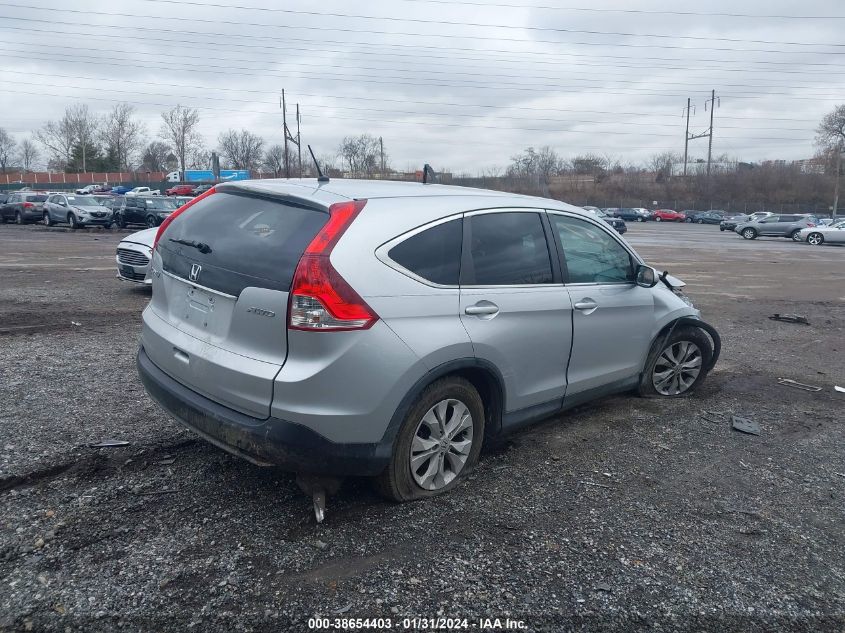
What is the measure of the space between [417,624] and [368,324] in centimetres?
135

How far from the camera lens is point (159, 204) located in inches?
1205

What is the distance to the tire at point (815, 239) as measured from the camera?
36594mm

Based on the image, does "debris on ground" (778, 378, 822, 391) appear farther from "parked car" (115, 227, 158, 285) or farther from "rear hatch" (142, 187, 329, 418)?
"parked car" (115, 227, 158, 285)

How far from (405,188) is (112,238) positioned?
25.1 meters

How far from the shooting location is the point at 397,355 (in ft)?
11.1

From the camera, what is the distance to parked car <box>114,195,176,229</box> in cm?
3016

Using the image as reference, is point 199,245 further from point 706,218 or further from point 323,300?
point 706,218

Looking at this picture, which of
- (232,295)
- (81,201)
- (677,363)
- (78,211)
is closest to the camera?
(232,295)

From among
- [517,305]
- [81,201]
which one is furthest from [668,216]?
[517,305]

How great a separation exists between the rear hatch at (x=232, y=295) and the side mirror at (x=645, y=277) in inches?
110

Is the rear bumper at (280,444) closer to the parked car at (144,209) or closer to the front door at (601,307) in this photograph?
the front door at (601,307)

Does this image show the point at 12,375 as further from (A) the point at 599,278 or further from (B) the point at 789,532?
(B) the point at 789,532

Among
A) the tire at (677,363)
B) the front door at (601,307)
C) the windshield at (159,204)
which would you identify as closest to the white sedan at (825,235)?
the windshield at (159,204)

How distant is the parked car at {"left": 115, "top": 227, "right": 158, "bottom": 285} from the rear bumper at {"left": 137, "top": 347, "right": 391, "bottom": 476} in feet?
24.9
